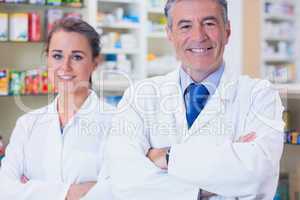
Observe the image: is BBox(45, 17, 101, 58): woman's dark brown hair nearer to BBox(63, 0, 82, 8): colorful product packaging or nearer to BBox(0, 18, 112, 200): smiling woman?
BBox(0, 18, 112, 200): smiling woman

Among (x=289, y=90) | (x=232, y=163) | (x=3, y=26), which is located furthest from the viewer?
(x=3, y=26)

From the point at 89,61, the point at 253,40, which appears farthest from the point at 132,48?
the point at 89,61

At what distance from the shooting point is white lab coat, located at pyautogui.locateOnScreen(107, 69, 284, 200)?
4.92 feet

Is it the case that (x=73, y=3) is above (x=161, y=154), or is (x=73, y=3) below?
above

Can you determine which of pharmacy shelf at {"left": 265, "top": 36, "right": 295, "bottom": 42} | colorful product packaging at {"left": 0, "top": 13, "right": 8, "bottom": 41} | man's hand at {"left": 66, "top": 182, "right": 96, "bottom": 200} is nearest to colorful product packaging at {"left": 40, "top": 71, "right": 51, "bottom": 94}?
colorful product packaging at {"left": 0, "top": 13, "right": 8, "bottom": 41}

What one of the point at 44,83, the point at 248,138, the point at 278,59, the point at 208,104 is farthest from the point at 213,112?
the point at 278,59

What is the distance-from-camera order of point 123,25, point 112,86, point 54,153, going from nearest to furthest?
point 54,153
point 112,86
point 123,25

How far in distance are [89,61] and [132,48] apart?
11.9 feet

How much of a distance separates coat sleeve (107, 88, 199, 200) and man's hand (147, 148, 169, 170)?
0.05 feet

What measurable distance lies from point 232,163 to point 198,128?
192mm

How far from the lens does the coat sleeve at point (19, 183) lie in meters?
1.79

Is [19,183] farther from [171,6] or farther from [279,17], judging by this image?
[279,17]

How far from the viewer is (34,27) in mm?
3896

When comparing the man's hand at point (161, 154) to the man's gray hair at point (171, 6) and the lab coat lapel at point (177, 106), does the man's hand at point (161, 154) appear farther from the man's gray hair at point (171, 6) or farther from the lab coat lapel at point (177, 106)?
the man's gray hair at point (171, 6)
